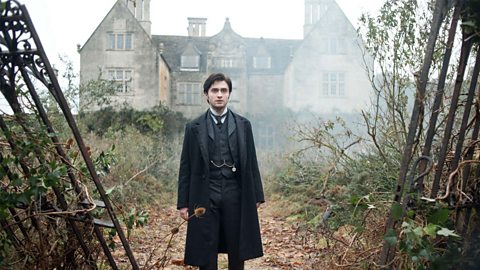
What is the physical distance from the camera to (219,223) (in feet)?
13.0

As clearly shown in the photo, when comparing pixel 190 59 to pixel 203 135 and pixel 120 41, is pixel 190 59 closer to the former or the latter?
pixel 120 41

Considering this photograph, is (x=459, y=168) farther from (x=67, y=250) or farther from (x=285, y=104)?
(x=285, y=104)

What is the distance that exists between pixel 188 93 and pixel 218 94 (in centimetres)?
2508

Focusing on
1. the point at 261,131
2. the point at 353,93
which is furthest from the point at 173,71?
the point at 353,93

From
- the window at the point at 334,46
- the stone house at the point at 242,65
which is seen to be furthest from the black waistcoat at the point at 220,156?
the window at the point at 334,46

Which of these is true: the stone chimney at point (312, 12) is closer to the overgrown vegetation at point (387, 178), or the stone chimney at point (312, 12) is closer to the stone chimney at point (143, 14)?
the stone chimney at point (143, 14)

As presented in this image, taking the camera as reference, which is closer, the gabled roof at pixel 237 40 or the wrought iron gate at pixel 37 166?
the wrought iron gate at pixel 37 166

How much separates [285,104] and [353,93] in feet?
11.7

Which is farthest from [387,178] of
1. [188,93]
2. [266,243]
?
[188,93]

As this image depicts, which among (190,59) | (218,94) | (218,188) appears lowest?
(218,188)

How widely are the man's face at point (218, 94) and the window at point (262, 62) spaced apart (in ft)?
85.8

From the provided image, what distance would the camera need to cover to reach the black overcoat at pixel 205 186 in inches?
154

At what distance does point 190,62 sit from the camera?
2962cm

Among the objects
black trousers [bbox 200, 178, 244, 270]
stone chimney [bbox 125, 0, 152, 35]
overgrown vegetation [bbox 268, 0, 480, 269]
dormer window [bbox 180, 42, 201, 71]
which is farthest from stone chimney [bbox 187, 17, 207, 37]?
black trousers [bbox 200, 178, 244, 270]
